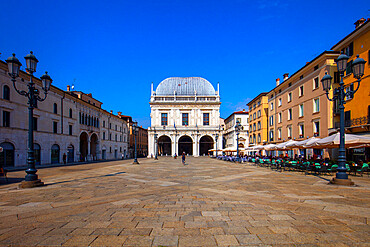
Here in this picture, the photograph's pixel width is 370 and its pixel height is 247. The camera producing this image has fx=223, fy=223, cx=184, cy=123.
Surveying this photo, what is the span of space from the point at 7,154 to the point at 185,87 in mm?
47716

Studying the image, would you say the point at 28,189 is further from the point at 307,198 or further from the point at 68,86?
the point at 68,86

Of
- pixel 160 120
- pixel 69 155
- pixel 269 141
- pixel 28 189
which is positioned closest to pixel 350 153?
pixel 269 141

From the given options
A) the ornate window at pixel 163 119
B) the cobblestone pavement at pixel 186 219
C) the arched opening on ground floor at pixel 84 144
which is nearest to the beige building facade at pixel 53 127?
the arched opening on ground floor at pixel 84 144

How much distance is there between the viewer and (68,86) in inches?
1870

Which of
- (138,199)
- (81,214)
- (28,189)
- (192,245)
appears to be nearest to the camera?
(192,245)

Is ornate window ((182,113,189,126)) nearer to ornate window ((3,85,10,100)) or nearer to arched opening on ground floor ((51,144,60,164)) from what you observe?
arched opening on ground floor ((51,144,60,164))

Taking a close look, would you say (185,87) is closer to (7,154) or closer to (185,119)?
(185,119)

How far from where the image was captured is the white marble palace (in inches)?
2291

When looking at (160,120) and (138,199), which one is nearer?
(138,199)

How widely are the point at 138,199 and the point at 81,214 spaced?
2.14m

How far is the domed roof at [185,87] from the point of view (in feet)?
213

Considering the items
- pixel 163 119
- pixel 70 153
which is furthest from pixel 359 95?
pixel 163 119

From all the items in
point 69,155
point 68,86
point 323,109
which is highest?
point 68,86

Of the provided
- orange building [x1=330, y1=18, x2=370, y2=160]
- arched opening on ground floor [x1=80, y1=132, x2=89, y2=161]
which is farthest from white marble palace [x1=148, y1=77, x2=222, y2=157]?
orange building [x1=330, y1=18, x2=370, y2=160]
